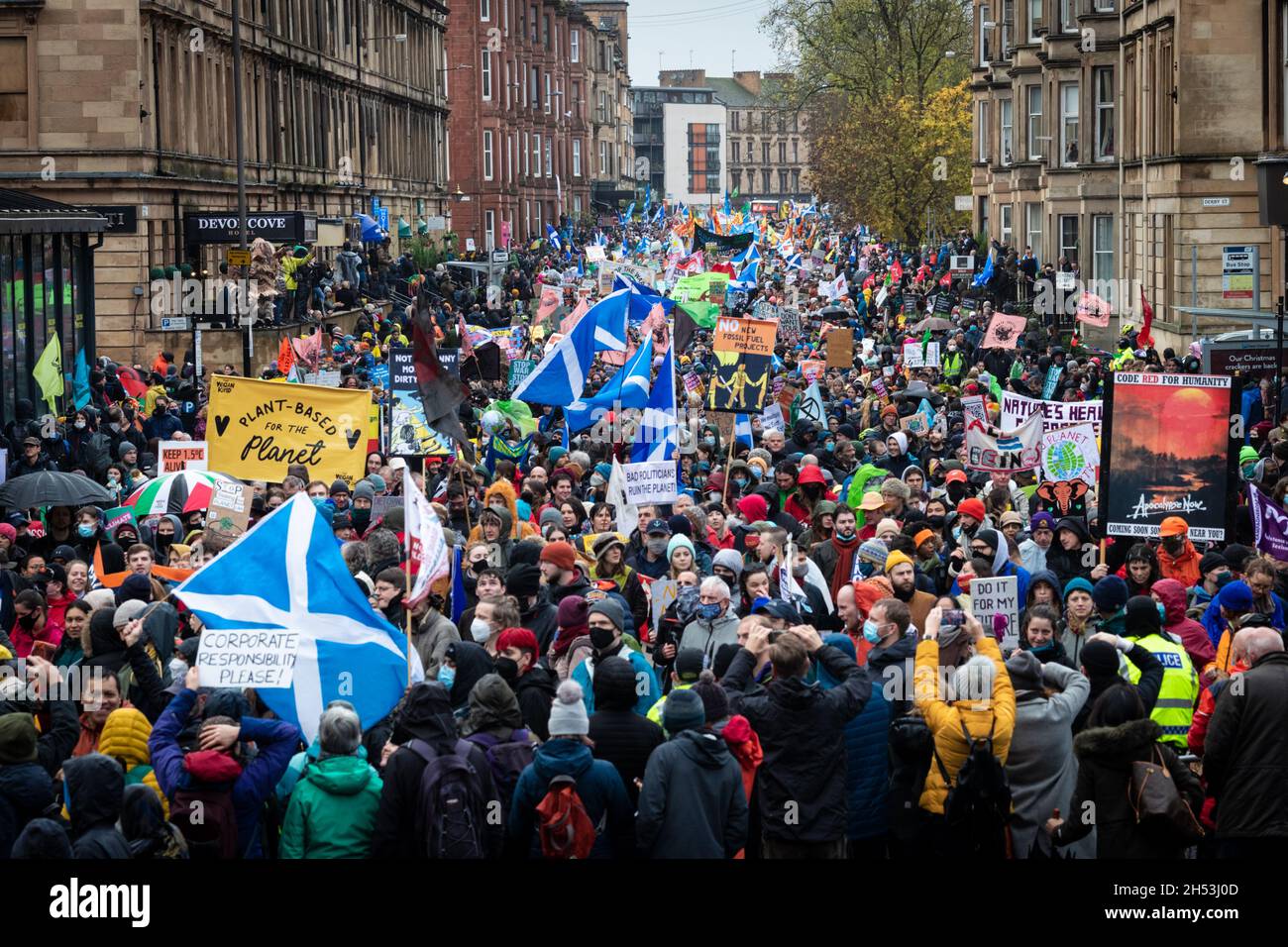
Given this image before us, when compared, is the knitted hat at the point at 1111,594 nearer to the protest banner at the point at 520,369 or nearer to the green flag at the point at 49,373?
the green flag at the point at 49,373

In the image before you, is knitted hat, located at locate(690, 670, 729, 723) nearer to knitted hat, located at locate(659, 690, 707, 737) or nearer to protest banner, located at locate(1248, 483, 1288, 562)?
knitted hat, located at locate(659, 690, 707, 737)

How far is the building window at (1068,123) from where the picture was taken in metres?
48.2

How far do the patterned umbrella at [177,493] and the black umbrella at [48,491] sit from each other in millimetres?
311

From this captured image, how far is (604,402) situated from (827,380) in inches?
394

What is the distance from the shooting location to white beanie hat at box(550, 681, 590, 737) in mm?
7910

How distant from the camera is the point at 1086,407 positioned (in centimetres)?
1661

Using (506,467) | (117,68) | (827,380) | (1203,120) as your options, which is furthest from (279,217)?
(506,467)

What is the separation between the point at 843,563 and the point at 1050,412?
4.41 metres

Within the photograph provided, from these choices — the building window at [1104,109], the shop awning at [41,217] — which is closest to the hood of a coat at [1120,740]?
the shop awning at [41,217]

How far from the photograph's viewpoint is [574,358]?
63.9 ft

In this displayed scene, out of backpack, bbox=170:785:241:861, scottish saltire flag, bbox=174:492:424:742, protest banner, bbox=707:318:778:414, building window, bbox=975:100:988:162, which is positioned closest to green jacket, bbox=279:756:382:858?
backpack, bbox=170:785:241:861

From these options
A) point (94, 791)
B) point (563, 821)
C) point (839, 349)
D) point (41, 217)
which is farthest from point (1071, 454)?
point (41, 217)
